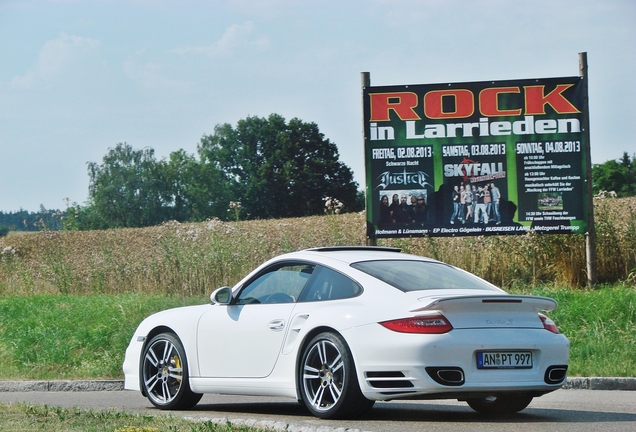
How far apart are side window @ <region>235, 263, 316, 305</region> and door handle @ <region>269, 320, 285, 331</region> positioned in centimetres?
25

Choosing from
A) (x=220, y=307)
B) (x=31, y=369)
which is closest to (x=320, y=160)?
(x=31, y=369)

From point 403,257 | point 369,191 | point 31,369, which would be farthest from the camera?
point 369,191

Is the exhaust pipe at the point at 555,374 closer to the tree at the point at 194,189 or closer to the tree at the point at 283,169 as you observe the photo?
the tree at the point at 283,169

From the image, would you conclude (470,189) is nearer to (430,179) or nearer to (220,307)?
(430,179)

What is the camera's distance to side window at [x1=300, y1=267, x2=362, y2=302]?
8578 millimetres

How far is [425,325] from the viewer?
7.81 meters

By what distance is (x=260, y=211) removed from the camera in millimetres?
79875

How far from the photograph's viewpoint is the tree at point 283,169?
77.6 m

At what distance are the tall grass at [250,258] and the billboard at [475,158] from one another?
→ 4.36ft

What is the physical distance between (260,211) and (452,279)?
71.2m

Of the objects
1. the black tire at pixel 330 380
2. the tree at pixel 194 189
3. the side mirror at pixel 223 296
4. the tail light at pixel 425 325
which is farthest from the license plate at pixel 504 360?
the tree at pixel 194 189

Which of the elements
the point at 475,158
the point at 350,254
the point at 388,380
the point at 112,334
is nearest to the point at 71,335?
the point at 112,334

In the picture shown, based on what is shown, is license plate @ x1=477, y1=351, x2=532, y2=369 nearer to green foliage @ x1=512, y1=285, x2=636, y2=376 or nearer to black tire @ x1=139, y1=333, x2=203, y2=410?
black tire @ x1=139, y1=333, x2=203, y2=410

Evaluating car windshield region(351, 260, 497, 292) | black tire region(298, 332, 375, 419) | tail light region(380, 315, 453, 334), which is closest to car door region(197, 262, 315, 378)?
black tire region(298, 332, 375, 419)
